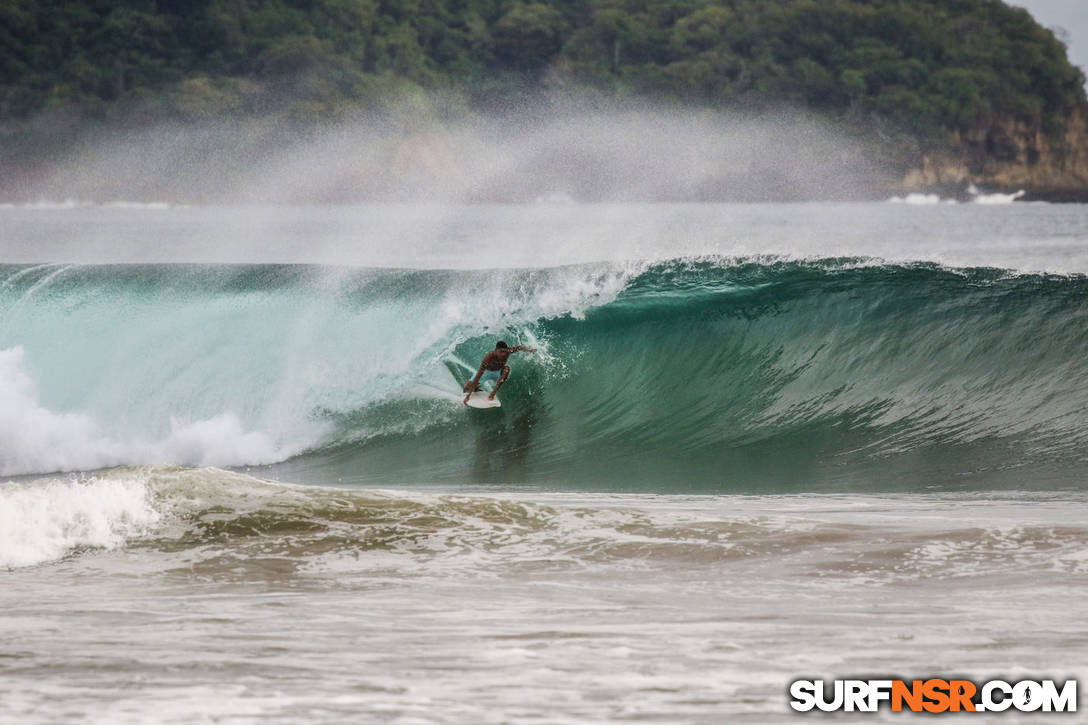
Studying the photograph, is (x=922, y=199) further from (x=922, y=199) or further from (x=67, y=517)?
(x=67, y=517)

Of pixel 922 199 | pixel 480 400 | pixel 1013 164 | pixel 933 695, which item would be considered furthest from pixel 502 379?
pixel 1013 164

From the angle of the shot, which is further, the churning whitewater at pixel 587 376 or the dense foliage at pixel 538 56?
the dense foliage at pixel 538 56

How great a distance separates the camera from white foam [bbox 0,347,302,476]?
1112 centimetres

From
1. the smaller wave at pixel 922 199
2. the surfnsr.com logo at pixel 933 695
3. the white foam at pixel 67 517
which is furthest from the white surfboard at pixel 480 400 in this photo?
the smaller wave at pixel 922 199

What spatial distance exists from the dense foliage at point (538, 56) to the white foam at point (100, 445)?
248 ft

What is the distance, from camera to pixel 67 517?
7.02 m

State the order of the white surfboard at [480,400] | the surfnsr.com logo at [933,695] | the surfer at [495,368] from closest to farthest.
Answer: the surfnsr.com logo at [933,695] < the surfer at [495,368] < the white surfboard at [480,400]

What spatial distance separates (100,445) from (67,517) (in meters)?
4.68

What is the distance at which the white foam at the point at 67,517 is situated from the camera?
6750 mm

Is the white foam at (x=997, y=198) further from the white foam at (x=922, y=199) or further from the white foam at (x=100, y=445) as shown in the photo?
the white foam at (x=100, y=445)

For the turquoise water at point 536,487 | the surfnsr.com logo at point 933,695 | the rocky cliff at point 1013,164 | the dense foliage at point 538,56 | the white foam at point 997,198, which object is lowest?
the surfnsr.com logo at point 933,695

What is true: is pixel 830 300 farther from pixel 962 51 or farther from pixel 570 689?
pixel 962 51

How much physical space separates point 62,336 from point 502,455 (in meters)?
5.46

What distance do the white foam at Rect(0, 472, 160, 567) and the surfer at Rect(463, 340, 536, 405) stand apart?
3.65m
